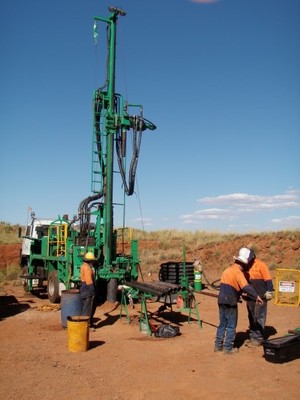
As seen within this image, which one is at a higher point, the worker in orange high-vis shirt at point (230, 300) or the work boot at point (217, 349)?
the worker in orange high-vis shirt at point (230, 300)

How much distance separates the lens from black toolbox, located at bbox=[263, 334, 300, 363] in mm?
6840

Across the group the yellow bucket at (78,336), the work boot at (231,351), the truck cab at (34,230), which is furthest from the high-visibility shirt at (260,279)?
the truck cab at (34,230)

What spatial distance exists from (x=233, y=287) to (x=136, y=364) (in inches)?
80.0

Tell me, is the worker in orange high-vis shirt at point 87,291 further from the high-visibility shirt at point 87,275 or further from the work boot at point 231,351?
the work boot at point 231,351

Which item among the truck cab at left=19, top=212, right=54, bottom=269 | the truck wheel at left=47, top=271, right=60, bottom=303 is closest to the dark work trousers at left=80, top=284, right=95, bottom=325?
the truck wheel at left=47, top=271, right=60, bottom=303

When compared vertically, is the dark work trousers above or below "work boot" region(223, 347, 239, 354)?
above

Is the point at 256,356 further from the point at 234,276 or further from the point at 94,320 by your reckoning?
the point at 94,320

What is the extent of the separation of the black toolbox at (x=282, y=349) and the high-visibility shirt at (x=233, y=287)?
0.81m

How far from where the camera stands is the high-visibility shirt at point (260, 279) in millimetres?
8289

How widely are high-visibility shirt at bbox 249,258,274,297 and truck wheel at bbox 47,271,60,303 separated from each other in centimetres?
718

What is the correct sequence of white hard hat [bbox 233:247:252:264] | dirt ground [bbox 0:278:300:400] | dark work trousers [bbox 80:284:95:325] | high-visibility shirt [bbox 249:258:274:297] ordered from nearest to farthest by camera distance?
dirt ground [bbox 0:278:300:400] → white hard hat [bbox 233:247:252:264] → high-visibility shirt [bbox 249:258:274:297] → dark work trousers [bbox 80:284:95:325]

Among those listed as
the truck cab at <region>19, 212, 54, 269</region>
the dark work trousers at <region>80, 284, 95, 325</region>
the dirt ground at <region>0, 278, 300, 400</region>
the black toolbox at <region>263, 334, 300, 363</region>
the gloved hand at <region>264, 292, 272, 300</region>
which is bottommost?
the dirt ground at <region>0, 278, 300, 400</region>

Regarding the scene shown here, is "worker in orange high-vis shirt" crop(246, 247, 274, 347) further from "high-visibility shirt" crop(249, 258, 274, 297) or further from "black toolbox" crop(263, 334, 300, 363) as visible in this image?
"black toolbox" crop(263, 334, 300, 363)

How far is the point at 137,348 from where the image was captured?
8141mm
